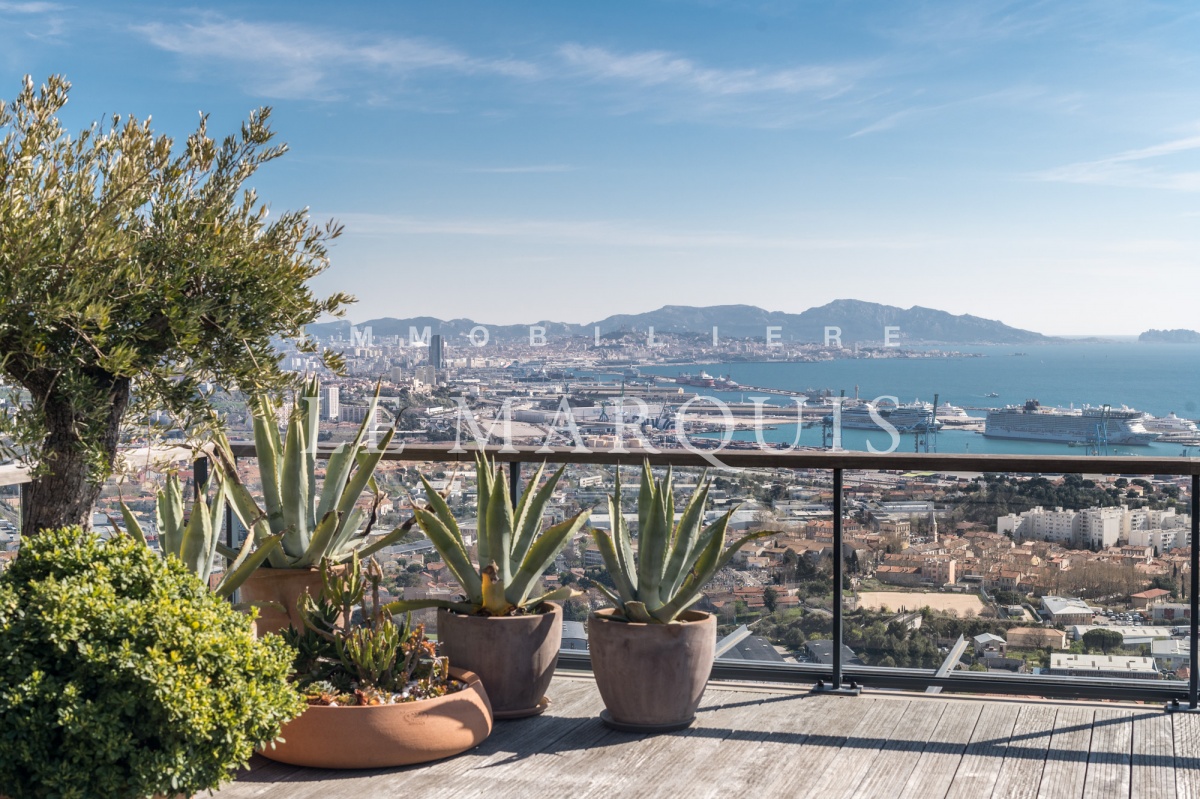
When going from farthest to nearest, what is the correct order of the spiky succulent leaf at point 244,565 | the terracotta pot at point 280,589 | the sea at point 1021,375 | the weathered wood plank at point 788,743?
1. the sea at point 1021,375
2. the terracotta pot at point 280,589
3. the spiky succulent leaf at point 244,565
4. the weathered wood plank at point 788,743

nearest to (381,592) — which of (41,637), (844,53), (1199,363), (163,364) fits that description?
(163,364)

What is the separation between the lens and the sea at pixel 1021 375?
25500 millimetres

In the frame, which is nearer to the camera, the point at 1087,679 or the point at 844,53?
the point at 1087,679

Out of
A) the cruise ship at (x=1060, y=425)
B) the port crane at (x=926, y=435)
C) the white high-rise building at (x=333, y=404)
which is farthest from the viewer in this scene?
Result: the cruise ship at (x=1060, y=425)

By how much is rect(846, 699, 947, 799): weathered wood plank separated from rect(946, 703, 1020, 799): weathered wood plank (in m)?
0.15

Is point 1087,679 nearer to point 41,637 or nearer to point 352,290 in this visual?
point 352,290

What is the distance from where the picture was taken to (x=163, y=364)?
10.6 ft

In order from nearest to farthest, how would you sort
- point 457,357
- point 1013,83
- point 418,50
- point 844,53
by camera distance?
point 457,357 → point 418,50 → point 844,53 → point 1013,83

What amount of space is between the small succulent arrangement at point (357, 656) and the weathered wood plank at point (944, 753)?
5.18ft

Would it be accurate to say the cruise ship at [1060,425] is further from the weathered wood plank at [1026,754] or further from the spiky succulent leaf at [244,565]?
the spiky succulent leaf at [244,565]

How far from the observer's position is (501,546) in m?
4.06

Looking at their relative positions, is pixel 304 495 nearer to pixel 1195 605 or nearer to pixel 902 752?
pixel 902 752

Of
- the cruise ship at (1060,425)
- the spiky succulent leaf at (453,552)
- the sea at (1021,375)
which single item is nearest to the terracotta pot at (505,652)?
the spiky succulent leaf at (453,552)

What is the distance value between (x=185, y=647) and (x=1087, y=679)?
343cm
